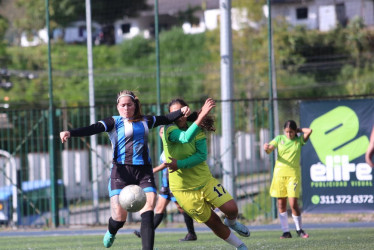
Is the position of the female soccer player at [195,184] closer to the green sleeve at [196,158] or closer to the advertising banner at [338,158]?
the green sleeve at [196,158]

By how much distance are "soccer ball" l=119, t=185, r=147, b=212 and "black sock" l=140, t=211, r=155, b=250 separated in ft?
0.41

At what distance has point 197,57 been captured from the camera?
4547 centimetres

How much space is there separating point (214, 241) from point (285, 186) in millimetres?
1554

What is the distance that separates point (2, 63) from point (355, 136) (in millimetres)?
31479

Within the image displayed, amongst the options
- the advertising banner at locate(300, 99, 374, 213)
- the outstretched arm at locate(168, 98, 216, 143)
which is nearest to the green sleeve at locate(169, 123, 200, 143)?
the outstretched arm at locate(168, 98, 216, 143)

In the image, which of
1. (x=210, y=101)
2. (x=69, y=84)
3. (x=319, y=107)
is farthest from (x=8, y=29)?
(x=210, y=101)

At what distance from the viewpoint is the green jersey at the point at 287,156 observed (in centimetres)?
1238

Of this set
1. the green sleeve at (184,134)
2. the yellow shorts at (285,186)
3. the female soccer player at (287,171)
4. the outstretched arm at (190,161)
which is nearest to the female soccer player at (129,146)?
the green sleeve at (184,134)

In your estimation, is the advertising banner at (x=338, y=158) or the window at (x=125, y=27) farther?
the window at (x=125, y=27)

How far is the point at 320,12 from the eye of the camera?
39.4 metres

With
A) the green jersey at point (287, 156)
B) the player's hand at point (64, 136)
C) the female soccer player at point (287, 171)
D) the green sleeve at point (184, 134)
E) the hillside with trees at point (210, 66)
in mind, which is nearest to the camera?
the player's hand at point (64, 136)

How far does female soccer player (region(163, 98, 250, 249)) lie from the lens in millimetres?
8531

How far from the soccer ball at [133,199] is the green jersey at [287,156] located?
471 cm

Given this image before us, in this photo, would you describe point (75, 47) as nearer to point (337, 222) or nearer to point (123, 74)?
point (123, 74)
